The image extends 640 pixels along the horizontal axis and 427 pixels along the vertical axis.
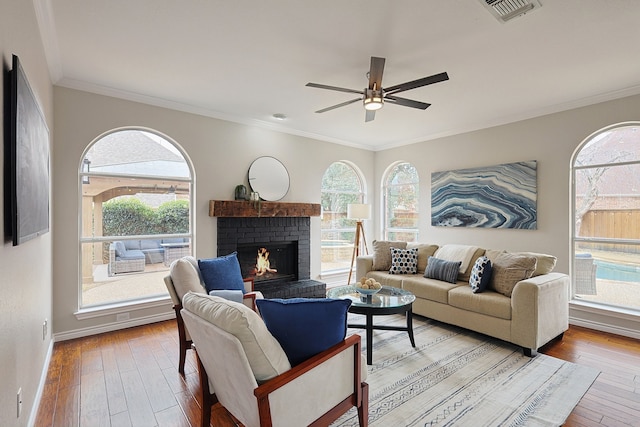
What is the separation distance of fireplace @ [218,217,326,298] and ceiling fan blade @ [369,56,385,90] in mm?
2685

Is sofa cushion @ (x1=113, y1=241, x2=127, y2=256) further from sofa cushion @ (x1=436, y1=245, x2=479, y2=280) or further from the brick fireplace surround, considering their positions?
sofa cushion @ (x1=436, y1=245, x2=479, y2=280)

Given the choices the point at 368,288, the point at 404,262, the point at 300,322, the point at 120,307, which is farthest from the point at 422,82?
the point at 120,307

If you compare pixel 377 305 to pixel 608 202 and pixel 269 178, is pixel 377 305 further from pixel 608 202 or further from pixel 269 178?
pixel 608 202

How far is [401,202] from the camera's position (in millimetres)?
6133

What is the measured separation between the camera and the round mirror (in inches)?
186

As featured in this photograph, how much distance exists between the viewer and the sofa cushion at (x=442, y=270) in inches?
155

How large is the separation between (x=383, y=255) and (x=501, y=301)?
175 cm

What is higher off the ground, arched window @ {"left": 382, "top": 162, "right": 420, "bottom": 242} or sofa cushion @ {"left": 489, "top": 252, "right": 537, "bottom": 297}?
arched window @ {"left": 382, "top": 162, "right": 420, "bottom": 242}

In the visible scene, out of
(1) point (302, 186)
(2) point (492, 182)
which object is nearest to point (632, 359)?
(2) point (492, 182)

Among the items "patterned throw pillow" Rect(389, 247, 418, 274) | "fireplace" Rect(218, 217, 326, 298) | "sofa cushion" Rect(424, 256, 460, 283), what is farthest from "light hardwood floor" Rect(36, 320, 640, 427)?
"patterned throw pillow" Rect(389, 247, 418, 274)

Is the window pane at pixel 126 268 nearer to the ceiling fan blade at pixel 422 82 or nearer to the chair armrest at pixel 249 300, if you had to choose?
the chair armrest at pixel 249 300

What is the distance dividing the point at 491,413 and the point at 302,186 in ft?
12.9

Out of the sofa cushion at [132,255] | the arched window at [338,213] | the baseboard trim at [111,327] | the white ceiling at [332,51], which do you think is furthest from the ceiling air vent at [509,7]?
the baseboard trim at [111,327]

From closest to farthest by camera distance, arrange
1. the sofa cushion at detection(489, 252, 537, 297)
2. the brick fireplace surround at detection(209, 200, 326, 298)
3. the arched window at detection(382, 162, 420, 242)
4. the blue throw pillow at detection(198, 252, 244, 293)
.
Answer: the blue throw pillow at detection(198, 252, 244, 293), the sofa cushion at detection(489, 252, 537, 297), the brick fireplace surround at detection(209, 200, 326, 298), the arched window at detection(382, 162, 420, 242)
